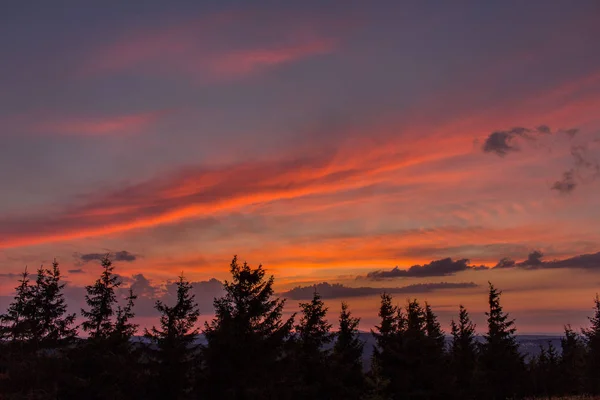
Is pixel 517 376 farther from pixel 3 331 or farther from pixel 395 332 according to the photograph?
pixel 3 331

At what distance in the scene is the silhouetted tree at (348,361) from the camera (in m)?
40.4

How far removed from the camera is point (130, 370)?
32.8 meters

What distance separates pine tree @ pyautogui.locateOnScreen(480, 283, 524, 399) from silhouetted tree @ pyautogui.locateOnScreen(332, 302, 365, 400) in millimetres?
19856

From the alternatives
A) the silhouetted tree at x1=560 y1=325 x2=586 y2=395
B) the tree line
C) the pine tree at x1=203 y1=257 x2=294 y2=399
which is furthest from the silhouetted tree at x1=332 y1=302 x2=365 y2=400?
the silhouetted tree at x1=560 y1=325 x2=586 y2=395

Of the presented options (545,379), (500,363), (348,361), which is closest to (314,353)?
(348,361)

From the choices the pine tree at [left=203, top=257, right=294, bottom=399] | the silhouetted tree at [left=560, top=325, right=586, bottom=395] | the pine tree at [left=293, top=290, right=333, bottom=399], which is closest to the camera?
the pine tree at [left=203, top=257, right=294, bottom=399]

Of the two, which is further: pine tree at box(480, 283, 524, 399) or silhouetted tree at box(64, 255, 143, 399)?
pine tree at box(480, 283, 524, 399)

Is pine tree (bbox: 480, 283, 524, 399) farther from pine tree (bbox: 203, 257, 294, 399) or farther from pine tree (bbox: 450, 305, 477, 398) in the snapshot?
pine tree (bbox: 203, 257, 294, 399)

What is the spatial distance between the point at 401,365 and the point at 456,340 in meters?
29.3

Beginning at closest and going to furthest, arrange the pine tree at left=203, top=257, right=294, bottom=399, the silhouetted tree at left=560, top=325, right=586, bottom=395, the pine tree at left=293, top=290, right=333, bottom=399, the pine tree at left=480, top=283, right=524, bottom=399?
the pine tree at left=203, top=257, right=294, bottom=399 → the pine tree at left=293, top=290, right=333, bottom=399 → the pine tree at left=480, top=283, right=524, bottom=399 → the silhouetted tree at left=560, top=325, right=586, bottom=395

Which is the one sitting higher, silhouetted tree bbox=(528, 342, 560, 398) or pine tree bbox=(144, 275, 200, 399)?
pine tree bbox=(144, 275, 200, 399)

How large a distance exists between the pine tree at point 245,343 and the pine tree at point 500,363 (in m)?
33.9

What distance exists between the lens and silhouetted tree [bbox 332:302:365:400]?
40.4 m

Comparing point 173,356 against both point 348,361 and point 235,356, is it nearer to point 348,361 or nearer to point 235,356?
point 235,356
